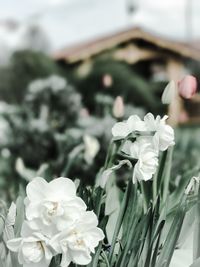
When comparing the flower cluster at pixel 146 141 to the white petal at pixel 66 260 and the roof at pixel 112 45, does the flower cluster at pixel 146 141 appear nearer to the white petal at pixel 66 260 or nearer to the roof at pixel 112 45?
the white petal at pixel 66 260

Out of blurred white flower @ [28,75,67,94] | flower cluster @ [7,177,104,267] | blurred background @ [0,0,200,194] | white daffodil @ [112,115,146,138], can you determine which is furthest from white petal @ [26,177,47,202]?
blurred background @ [0,0,200,194]

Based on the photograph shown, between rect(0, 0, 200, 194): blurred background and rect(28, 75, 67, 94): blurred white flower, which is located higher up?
rect(0, 0, 200, 194): blurred background

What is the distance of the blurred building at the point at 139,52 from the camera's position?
8234 millimetres

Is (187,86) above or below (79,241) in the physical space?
above

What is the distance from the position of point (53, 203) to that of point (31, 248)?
10 centimetres

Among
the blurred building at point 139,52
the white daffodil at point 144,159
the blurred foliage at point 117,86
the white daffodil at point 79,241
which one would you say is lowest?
the white daffodil at point 79,241

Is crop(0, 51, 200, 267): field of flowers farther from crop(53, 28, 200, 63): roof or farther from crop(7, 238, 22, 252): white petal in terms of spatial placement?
crop(53, 28, 200, 63): roof

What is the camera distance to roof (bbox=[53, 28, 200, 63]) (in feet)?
27.1

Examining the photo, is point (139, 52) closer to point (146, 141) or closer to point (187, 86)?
point (187, 86)

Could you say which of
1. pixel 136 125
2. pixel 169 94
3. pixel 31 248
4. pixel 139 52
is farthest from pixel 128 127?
pixel 139 52

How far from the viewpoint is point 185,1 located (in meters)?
8.58

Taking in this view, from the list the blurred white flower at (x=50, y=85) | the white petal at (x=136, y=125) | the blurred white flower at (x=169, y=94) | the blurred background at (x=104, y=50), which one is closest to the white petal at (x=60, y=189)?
the white petal at (x=136, y=125)

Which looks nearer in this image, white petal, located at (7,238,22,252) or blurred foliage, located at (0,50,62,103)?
white petal, located at (7,238,22,252)

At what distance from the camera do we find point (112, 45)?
27.3 ft
